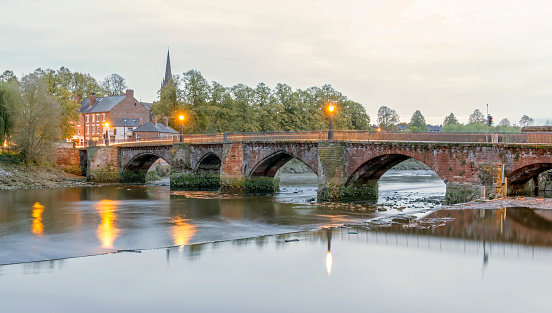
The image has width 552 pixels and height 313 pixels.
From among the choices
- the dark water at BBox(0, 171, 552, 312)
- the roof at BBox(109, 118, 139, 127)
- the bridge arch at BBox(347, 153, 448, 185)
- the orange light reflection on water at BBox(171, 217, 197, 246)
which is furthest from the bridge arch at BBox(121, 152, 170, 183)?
the orange light reflection on water at BBox(171, 217, 197, 246)

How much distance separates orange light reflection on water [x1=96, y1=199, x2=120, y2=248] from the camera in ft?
79.3

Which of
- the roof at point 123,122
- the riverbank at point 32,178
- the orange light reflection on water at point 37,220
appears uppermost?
the roof at point 123,122

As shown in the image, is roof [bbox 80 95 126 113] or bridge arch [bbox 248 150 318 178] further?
roof [bbox 80 95 126 113]

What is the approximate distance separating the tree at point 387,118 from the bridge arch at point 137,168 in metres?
102

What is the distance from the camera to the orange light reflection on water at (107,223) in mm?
24172

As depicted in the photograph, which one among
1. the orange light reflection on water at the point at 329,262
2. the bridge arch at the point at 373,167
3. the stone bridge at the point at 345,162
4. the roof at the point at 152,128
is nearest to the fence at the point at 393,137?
the stone bridge at the point at 345,162

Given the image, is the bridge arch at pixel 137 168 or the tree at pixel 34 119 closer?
the tree at pixel 34 119

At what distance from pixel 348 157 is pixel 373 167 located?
7.61 ft

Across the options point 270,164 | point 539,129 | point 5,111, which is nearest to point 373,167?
point 270,164

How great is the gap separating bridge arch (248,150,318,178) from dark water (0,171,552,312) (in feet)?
37.2

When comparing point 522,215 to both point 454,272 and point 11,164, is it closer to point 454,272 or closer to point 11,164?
point 454,272

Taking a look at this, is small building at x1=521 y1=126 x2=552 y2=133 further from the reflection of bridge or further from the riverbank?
the riverbank

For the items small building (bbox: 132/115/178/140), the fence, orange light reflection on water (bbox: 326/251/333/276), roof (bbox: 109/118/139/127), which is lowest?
orange light reflection on water (bbox: 326/251/333/276)

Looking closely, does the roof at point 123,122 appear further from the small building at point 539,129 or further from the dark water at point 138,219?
the small building at point 539,129
